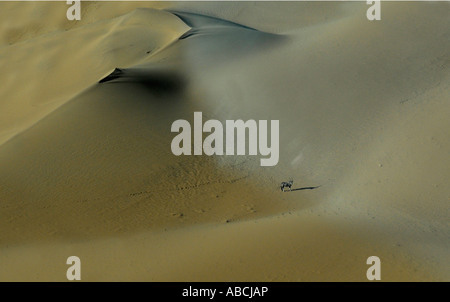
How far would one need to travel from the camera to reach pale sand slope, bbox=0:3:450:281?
6.63m

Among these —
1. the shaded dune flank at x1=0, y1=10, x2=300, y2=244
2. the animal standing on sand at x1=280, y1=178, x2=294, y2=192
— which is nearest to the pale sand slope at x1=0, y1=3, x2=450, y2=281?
the shaded dune flank at x1=0, y1=10, x2=300, y2=244

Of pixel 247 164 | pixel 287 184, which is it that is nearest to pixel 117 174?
pixel 247 164

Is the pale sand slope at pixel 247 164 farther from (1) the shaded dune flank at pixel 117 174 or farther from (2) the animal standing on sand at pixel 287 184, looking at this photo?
(2) the animal standing on sand at pixel 287 184

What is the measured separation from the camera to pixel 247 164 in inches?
349

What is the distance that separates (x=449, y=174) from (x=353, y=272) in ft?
9.26

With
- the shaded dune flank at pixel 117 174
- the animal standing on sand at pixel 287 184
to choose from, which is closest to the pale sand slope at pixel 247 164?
the shaded dune flank at pixel 117 174

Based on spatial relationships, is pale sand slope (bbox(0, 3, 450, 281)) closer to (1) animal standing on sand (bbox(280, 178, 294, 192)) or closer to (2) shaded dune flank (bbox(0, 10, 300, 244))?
(2) shaded dune flank (bbox(0, 10, 300, 244))

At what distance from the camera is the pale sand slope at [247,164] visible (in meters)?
6.63

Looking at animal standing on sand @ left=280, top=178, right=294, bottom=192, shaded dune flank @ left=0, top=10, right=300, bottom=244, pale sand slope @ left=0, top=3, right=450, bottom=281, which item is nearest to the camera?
pale sand slope @ left=0, top=3, right=450, bottom=281

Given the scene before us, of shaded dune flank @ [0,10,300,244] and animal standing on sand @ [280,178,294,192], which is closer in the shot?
shaded dune flank @ [0,10,300,244]

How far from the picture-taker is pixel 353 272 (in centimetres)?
610

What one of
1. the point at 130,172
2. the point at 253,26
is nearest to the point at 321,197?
the point at 130,172

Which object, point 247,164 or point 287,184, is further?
point 247,164

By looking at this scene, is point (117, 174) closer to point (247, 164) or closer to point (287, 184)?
point (247, 164)
